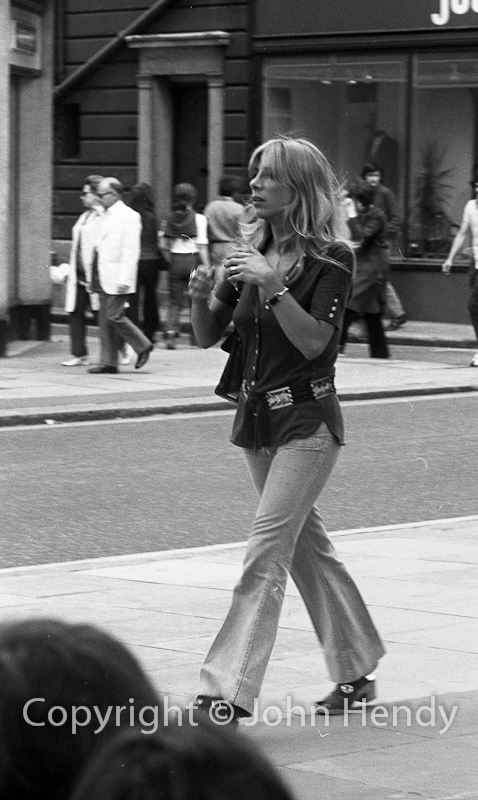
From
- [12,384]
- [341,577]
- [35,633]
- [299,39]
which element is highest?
[299,39]

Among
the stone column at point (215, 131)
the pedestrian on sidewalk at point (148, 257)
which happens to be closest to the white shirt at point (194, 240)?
the pedestrian on sidewalk at point (148, 257)

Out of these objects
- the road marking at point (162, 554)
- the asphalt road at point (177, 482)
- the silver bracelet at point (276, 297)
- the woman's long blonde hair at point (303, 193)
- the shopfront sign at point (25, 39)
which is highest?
the shopfront sign at point (25, 39)

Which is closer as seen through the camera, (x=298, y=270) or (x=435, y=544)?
(x=298, y=270)

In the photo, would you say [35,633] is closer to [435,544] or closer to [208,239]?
[435,544]

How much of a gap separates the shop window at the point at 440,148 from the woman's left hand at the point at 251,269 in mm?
16760

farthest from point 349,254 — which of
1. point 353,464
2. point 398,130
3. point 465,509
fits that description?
point 398,130

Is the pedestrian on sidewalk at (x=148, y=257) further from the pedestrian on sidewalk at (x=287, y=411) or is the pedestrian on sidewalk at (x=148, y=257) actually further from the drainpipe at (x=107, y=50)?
the pedestrian on sidewalk at (x=287, y=411)

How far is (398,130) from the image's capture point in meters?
21.8

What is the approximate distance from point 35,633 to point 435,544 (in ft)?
20.9

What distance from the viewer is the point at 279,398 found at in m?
4.77

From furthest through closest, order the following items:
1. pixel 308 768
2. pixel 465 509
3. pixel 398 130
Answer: pixel 398 130
pixel 465 509
pixel 308 768

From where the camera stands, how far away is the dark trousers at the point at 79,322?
1630 centimetres

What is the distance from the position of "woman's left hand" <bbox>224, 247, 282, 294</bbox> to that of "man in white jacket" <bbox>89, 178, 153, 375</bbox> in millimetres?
10520

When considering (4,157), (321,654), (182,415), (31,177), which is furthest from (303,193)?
(31,177)
